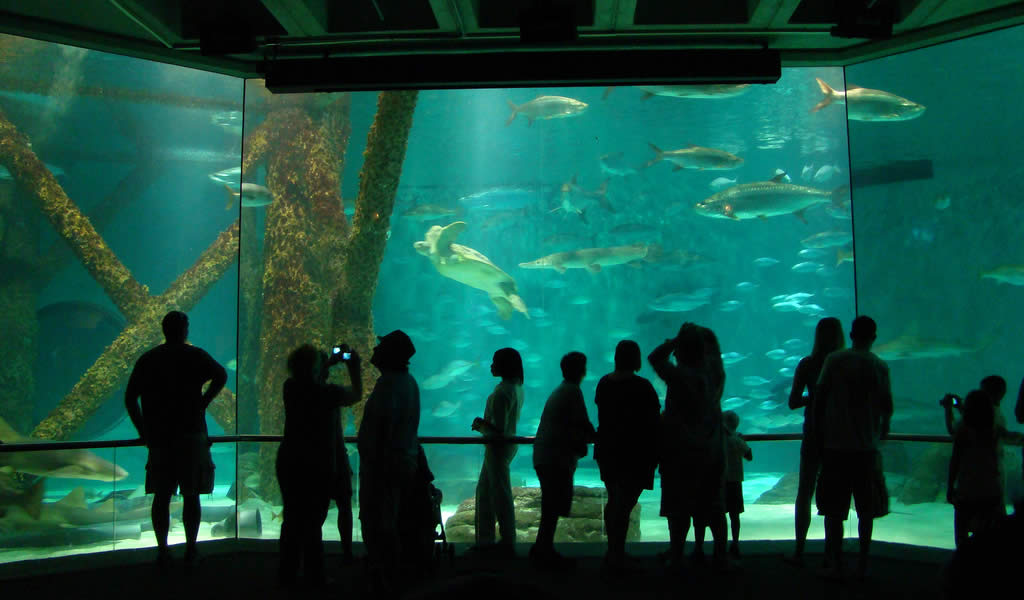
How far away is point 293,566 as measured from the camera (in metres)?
3.46

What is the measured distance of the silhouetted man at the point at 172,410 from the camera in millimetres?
3812

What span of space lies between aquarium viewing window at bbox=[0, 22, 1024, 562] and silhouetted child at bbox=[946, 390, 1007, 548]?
1.12 m

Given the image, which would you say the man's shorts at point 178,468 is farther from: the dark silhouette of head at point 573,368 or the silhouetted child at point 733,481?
the silhouetted child at point 733,481

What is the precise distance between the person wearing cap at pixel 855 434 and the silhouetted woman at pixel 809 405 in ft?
1.00

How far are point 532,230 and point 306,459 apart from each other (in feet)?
62.0

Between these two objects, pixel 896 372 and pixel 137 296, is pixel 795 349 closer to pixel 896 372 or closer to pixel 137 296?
pixel 896 372

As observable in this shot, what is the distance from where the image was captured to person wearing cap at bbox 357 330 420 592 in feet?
10.7

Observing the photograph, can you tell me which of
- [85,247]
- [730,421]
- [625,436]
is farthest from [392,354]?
[85,247]

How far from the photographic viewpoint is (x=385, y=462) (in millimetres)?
3254

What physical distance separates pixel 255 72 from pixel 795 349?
46.7ft

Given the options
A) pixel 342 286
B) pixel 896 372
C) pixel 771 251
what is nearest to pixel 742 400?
pixel 896 372

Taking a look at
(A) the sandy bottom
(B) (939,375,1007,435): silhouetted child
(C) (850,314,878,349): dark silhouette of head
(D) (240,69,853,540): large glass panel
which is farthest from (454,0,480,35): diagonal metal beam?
(B) (939,375,1007,435): silhouetted child

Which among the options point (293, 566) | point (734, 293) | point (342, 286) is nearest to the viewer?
point (293, 566)

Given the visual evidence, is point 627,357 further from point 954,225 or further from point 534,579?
point 954,225
